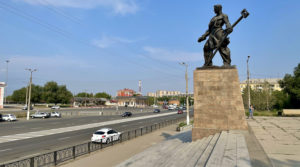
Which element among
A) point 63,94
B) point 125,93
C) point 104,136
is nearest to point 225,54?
point 104,136

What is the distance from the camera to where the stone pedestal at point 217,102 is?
37.2 ft

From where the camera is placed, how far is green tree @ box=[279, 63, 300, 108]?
43756mm

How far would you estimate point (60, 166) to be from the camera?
1035cm

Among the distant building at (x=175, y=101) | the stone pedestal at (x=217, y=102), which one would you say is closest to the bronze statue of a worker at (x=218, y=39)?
the stone pedestal at (x=217, y=102)

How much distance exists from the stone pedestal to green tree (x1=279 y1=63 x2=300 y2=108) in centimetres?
3974

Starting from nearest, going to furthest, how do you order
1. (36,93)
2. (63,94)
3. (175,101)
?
(36,93) < (63,94) < (175,101)

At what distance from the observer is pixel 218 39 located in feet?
40.6

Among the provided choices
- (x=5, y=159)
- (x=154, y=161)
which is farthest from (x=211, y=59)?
(x=5, y=159)

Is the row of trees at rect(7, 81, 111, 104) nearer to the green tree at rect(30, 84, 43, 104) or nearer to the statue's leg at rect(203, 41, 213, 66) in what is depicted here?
the green tree at rect(30, 84, 43, 104)

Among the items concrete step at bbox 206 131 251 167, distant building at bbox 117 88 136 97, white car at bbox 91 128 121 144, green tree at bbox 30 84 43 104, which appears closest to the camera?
concrete step at bbox 206 131 251 167

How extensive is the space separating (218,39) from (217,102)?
3632mm

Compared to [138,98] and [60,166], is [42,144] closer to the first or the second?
[60,166]

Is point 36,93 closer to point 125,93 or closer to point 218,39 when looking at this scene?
point 125,93

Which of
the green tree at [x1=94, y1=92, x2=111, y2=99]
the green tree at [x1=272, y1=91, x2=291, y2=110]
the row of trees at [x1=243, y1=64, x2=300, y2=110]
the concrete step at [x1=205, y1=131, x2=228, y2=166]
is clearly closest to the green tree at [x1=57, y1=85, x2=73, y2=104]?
the row of trees at [x1=243, y1=64, x2=300, y2=110]
